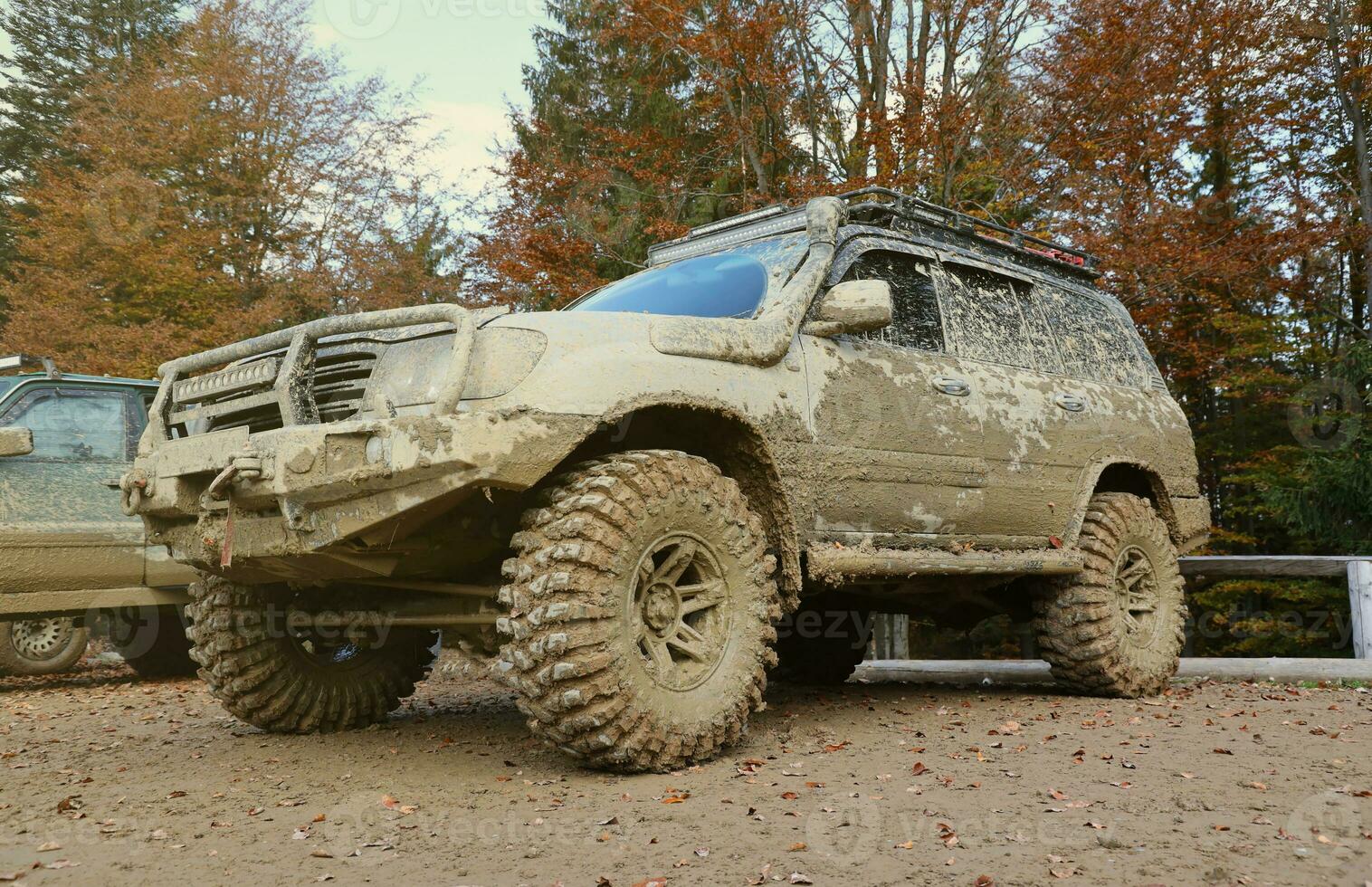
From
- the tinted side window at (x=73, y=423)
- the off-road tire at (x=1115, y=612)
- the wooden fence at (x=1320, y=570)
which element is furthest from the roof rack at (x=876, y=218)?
the tinted side window at (x=73, y=423)

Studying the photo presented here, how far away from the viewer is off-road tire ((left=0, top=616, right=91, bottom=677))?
948 centimetres

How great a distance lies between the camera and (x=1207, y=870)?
2.97m

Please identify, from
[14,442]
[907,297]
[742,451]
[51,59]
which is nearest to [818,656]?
[907,297]

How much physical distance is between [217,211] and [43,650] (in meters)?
9.66

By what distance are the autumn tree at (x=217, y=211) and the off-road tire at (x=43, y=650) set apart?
6.47m

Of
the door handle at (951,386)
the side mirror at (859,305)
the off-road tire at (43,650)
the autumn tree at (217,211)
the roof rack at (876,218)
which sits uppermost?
the autumn tree at (217,211)

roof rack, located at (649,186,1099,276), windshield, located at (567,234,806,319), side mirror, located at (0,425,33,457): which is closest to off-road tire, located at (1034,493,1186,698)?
roof rack, located at (649,186,1099,276)

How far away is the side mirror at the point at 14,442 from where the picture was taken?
733cm

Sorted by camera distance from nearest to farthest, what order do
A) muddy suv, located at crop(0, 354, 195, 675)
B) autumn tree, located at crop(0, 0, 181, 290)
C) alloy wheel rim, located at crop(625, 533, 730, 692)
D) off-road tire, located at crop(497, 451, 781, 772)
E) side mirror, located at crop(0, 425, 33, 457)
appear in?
off-road tire, located at crop(497, 451, 781, 772) → alloy wheel rim, located at crop(625, 533, 730, 692) → side mirror, located at crop(0, 425, 33, 457) → muddy suv, located at crop(0, 354, 195, 675) → autumn tree, located at crop(0, 0, 181, 290)

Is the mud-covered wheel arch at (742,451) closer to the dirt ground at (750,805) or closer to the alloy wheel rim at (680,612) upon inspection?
the alloy wheel rim at (680,612)

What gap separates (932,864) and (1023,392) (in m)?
3.62

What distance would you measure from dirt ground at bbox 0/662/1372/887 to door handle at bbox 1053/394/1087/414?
1.69m

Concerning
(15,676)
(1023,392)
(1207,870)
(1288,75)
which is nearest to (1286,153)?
(1288,75)

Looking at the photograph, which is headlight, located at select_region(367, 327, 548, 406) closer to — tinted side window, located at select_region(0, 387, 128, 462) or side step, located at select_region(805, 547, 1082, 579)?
side step, located at select_region(805, 547, 1082, 579)
